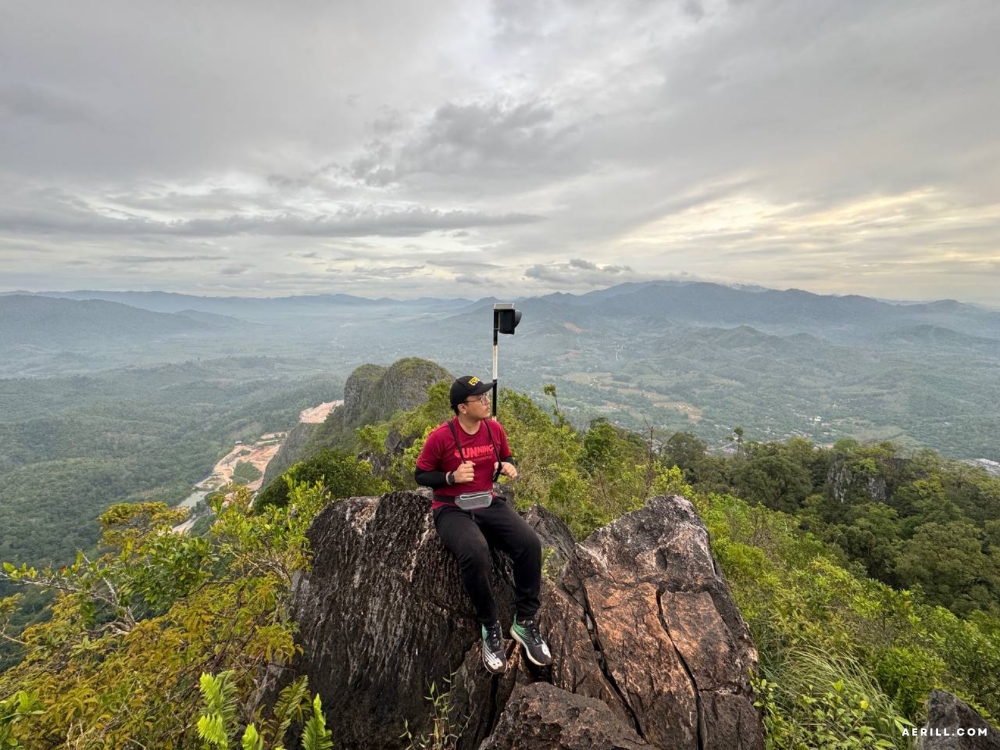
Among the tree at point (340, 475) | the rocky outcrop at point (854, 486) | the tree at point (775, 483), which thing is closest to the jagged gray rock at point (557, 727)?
the tree at point (340, 475)

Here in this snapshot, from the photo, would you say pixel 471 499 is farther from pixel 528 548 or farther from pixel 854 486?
pixel 854 486

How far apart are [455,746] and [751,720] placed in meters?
3.08

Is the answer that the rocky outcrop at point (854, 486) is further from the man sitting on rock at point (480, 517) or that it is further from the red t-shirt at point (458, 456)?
the red t-shirt at point (458, 456)

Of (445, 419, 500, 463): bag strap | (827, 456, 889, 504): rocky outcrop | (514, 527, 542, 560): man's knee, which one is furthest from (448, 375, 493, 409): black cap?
(827, 456, 889, 504): rocky outcrop

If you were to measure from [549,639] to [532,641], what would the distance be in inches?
11.5

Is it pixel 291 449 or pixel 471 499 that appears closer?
pixel 471 499

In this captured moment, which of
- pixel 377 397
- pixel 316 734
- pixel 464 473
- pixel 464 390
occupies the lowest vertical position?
pixel 377 397

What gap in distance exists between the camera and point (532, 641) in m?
4.91

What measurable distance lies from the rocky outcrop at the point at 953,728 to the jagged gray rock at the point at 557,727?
2900mm

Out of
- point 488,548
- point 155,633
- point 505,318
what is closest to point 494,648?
point 488,548

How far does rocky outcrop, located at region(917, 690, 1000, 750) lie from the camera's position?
155 inches

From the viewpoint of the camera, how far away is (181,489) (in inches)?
4584

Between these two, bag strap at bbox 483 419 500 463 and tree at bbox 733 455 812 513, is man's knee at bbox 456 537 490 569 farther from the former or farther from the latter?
tree at bbox 733 455 812 513

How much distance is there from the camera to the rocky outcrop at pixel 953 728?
395 centimetres
